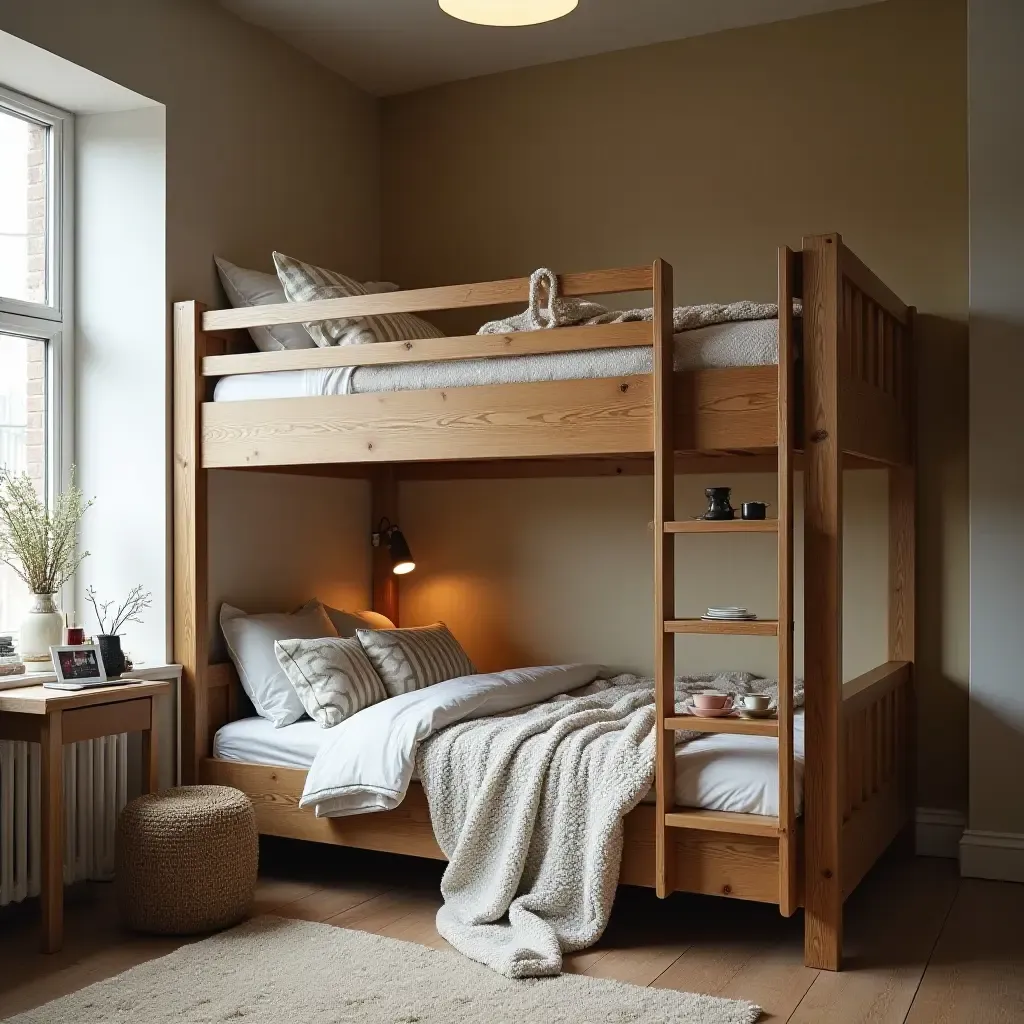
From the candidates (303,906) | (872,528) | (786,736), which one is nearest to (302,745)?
(303,906)

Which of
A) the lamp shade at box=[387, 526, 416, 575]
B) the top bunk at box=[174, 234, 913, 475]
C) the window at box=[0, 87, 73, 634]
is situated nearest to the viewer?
the top bunk at box=[174, 234, 913, 475]

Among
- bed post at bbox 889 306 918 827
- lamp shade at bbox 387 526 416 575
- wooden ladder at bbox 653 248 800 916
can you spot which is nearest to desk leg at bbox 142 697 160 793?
lamp shade at bbox 387 526 416 575

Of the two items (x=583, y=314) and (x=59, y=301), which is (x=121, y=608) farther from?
(x=583, y=314)

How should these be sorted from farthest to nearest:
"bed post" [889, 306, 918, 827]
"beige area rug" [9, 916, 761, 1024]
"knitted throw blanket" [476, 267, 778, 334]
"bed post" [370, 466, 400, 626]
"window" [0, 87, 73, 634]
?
"bed post" [370, 466, 400, 626], "bed post" [889, 306, 918, 827], "window" [0, 87, 73, 634], "knitted throw blanket" [476, 267, 778, 334], "beige area rug" [9, 916, 761, 1024]

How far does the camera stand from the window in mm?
3498

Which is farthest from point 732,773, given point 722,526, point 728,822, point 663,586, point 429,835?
point 429,835

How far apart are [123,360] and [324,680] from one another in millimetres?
1174

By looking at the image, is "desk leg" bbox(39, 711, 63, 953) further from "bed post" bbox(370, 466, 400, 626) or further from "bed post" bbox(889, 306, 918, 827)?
"bed post" bbox(889, 306, 918, 827)

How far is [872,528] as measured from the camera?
3.89 meters

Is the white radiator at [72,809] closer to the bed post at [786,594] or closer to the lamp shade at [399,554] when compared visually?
the lamp shade at [399,554]

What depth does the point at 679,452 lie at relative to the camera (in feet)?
10.6

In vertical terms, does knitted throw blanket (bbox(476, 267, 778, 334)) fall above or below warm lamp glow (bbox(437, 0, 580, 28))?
below

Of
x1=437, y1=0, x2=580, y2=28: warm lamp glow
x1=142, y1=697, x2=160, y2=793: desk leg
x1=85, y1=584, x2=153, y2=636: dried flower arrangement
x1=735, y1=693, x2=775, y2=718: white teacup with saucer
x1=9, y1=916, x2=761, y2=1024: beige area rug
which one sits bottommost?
x1=9, y1=916, x2=761, y2=1024: beige area rug

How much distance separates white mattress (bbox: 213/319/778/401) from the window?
58cm
